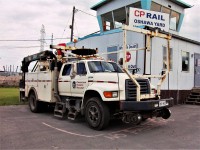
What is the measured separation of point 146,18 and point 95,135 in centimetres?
889

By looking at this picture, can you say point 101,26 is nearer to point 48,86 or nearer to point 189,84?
point 189,84

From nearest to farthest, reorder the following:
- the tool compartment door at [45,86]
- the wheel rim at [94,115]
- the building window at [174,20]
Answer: the wheel rim at [94,115], the tool compartment door at [45,86], the building window at [174,20]

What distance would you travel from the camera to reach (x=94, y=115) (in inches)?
297

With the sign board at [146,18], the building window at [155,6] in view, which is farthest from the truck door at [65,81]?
the building window at [155,6]

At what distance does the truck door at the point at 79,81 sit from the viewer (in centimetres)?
828

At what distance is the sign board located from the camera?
13.5 m

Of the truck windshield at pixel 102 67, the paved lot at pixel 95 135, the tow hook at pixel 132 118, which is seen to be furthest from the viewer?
the truck windshield at pixel 102 67

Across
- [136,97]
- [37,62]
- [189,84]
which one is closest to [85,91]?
[136,97]

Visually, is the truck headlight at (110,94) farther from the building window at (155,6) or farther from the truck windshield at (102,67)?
the building window at (155,6)

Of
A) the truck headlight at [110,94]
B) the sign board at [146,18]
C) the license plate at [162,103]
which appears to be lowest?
the license plate at [162,103]

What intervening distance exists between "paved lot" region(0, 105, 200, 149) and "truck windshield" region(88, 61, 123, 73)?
73.8 inches

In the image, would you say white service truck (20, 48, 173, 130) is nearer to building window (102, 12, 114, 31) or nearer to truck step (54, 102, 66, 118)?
truck step (54, 102, 66, 118)

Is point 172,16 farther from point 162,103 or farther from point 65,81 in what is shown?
point 162,103

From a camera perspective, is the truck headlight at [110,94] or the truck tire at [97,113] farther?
the truck tire at [97,113]
